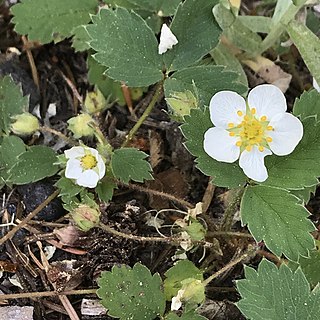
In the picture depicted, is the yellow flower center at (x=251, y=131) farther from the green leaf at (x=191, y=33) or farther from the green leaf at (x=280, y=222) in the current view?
the green leaf at (x=191, y=33)

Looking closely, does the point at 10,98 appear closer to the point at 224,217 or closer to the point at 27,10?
the point at 27,10

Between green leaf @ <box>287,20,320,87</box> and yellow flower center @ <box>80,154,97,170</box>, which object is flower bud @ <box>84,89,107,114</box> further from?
green leaf @ <box>287,20,320,87</box>

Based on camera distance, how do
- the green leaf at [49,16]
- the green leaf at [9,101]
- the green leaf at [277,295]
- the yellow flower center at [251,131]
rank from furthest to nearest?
the green leaf at [49,16] → the green leaf at [9,101] → the yellow flower center at [251,131] → the green leaf at [277,295]

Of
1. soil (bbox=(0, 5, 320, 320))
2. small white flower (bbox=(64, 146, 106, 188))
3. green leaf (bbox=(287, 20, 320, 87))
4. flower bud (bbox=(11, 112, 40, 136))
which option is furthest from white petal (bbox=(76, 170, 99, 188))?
green leaf (bbox=(287, 20, 320, 87))

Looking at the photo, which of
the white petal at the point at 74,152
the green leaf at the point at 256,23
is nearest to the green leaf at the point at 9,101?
the white petal at the point at 74,152

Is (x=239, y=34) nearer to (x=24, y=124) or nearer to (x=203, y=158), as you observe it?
(x=203, y=158)

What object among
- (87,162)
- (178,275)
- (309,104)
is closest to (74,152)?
(87,162)

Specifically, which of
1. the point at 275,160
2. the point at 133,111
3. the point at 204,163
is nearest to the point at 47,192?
the point at 133,111
